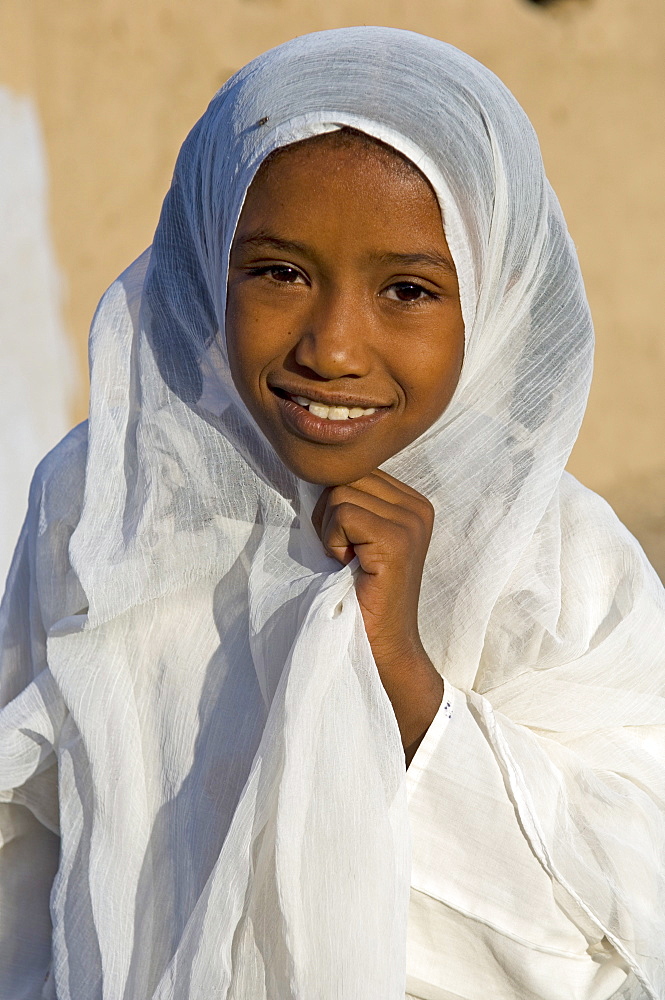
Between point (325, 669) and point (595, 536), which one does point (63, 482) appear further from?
point (595, 536)

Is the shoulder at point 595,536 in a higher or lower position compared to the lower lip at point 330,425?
lower

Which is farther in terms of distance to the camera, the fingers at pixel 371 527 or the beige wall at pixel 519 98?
the beige wall at pixel 519 98

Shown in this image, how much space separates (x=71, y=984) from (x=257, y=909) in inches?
14.2

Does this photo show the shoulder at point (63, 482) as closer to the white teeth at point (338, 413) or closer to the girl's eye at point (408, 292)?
the white teeth at point (338, 413)

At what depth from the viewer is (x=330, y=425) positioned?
128cm

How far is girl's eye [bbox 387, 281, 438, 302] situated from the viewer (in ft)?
4.04

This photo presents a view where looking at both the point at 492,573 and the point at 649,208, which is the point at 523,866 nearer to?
the point at 492,573

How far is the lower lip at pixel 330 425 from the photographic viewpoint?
1276 mm

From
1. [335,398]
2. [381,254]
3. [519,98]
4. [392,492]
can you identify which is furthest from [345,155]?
[519,98]

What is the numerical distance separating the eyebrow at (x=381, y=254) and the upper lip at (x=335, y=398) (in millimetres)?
153

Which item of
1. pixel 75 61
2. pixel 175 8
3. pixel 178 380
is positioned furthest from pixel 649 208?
pixel 178 380

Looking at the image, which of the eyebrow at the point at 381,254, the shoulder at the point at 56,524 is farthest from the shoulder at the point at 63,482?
the eyebrow at the point at 381,254

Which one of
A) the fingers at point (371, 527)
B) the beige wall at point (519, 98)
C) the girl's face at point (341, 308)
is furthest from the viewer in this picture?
the beige wall at point (519, 98)

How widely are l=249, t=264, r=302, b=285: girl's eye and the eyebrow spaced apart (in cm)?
3
